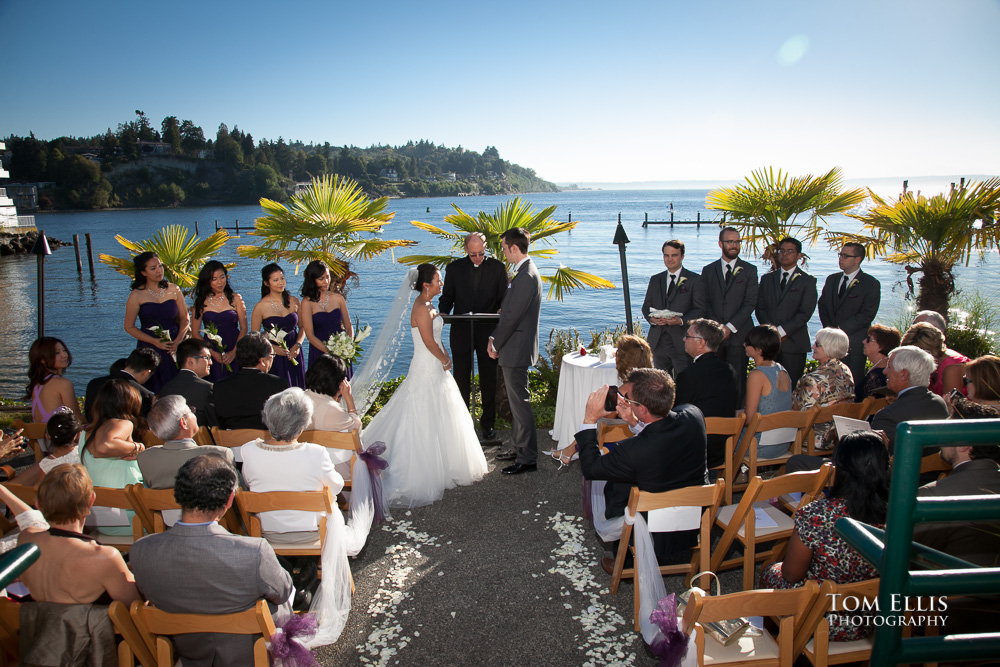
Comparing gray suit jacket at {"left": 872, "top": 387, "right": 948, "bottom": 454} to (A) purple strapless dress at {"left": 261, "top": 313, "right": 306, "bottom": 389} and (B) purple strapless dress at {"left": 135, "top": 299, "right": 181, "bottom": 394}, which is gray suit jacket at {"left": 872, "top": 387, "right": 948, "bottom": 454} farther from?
(B) purple strapless dress at {"left": 135, "top": 299, "right": 181, "bottom": 394}

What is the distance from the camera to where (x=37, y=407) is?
488 cm

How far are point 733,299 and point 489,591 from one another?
13.9 feet

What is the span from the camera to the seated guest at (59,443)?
3713mm

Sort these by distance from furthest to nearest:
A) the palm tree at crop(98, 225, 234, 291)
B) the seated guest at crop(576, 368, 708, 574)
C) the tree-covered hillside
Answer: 1. the tree-covered hillside
2. the palm tree at crop(98, 225, 234, 291)
3. the seated guest at crop(576, 368, 708, 574)

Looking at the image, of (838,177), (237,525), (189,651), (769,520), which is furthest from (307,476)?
(838,177)

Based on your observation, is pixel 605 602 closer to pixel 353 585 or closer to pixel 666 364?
pixel 353 585

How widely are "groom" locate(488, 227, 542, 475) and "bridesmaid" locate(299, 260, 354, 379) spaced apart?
1840 millimetres

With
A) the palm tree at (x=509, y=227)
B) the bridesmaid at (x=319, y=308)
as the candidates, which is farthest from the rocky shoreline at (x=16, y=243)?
the palm tree at (x=509, y=227)

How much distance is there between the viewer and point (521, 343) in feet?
18.1

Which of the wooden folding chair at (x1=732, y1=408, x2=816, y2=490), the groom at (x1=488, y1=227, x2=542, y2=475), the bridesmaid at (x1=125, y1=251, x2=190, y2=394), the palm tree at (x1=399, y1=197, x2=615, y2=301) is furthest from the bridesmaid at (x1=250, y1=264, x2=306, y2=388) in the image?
the wooden folding chair at (x1=732, y1=408, x2=816, y2=490)

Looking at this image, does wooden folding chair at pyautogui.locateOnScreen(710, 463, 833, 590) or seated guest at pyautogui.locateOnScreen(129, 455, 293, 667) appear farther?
wooden folding chair at pyautogui.locateOnScreen(710, 463, 833, 590)

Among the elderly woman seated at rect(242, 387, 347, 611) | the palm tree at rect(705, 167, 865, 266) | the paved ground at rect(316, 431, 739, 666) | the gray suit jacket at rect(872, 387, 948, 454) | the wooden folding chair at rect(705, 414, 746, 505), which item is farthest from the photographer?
the palm tree at rect(705, 167, 865, 266)

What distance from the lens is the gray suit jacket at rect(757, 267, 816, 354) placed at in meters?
6.52

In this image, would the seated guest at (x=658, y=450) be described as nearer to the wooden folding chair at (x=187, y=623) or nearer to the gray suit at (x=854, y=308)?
the wooden folding chair at (x=187, y=623)
